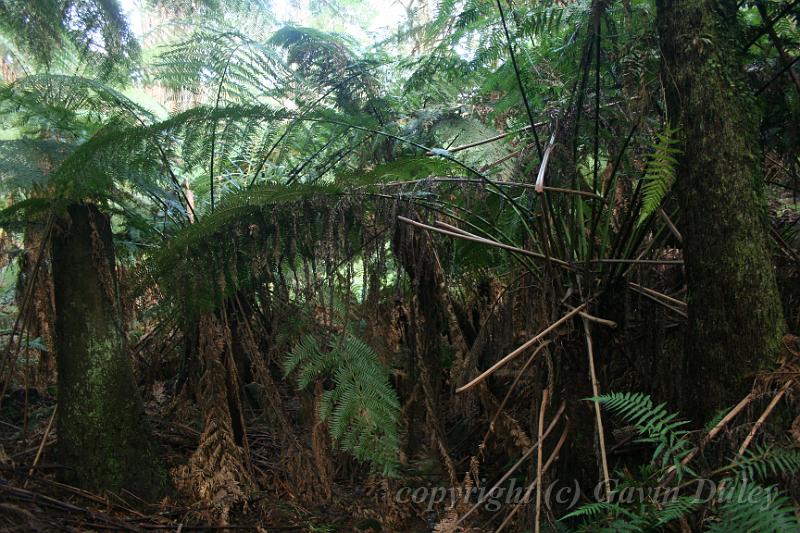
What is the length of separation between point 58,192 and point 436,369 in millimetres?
1596

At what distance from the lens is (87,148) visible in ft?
7.29

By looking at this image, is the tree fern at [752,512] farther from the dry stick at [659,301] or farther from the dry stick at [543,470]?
the dry stick at [659,301]

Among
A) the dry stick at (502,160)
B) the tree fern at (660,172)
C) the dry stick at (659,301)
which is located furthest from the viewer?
the dry stick at (502,160)

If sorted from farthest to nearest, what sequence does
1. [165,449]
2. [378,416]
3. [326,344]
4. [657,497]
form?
[165,449]
[326,344]
[378,416]
[657,497]

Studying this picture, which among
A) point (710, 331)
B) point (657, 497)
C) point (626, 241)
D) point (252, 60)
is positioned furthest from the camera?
point (252, 60)

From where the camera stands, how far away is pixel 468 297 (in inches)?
125

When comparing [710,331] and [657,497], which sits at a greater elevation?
[710,331]

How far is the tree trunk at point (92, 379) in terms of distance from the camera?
7.48 ft

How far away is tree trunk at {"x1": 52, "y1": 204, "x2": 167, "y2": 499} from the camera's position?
7.48ft

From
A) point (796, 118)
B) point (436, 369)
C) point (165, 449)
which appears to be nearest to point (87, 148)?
point (165, 449)

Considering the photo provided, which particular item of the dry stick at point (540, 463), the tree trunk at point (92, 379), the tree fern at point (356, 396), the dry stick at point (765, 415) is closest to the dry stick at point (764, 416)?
the dry stick at point (765, 415)

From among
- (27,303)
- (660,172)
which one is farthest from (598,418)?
(27,303)

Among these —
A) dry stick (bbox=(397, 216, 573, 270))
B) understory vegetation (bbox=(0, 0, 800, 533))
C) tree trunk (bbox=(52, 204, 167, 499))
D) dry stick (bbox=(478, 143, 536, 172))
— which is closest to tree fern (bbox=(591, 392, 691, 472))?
understory vegetation (bbox=(0, 0, 800, 533))

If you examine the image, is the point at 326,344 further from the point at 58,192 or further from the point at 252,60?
the point at 252,60
